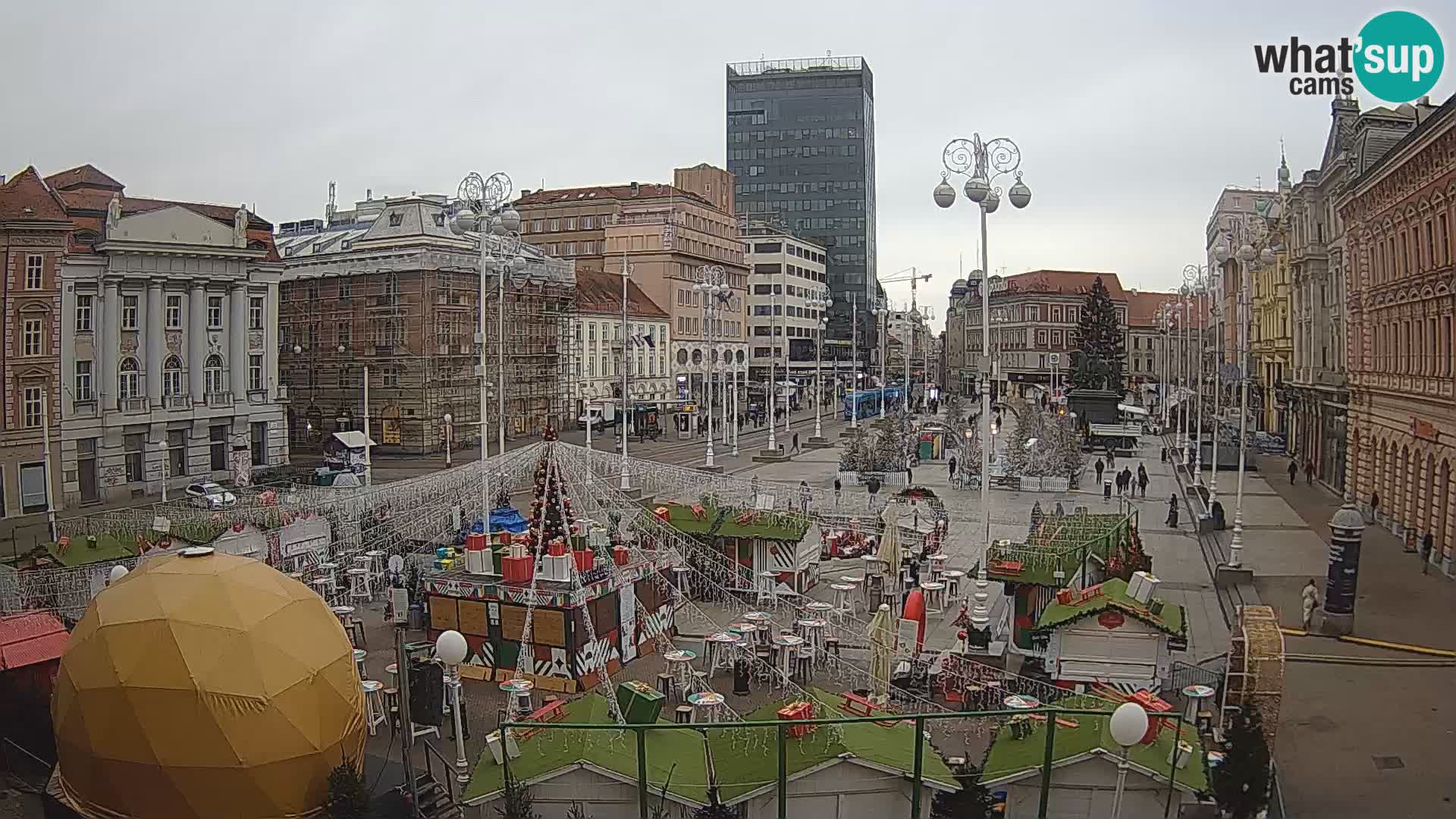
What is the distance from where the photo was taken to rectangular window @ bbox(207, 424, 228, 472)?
152ft

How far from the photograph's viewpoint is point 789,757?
463 inches

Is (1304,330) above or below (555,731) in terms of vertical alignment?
above

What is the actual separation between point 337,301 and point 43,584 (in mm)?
39842

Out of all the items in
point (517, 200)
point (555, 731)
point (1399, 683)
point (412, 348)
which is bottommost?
point (1399, 683)

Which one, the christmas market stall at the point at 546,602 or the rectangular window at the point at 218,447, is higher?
the rectangular window at the point at 218,447

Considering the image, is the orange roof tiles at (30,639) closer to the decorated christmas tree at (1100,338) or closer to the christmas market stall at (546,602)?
the christmas market stall at (546,602)

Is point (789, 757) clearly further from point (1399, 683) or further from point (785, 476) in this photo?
point (785, 476)

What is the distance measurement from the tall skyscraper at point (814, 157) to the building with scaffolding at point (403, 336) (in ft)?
242

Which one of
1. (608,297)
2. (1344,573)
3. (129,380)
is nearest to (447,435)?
(129,380)

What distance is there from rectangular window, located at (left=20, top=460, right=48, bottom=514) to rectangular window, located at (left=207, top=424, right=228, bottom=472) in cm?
842

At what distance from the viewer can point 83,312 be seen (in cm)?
4103

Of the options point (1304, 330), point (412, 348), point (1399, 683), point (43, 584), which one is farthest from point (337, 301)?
point (1399, 683)

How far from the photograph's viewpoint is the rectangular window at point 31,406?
3741 centimetres

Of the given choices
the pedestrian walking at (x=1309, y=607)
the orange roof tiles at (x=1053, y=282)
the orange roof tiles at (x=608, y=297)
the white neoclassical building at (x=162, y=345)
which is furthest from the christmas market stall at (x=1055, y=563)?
the orange roof tiles at (x=1053, y=282)
